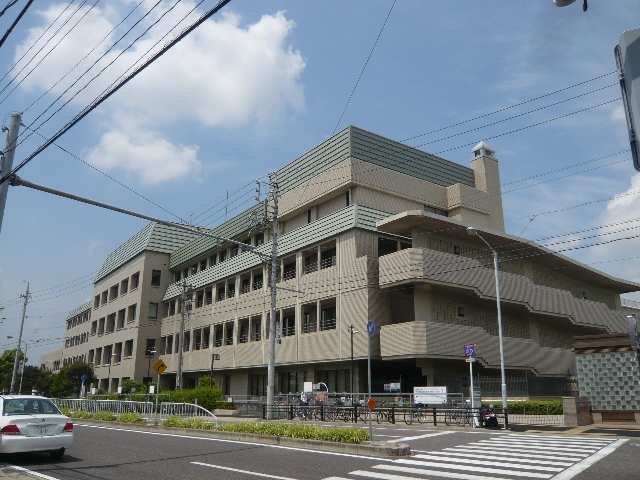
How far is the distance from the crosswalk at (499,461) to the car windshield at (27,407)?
6.92 meters

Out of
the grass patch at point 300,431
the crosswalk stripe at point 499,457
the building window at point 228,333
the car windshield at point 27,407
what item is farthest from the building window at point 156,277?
the crosswalk stripe at point 499,457

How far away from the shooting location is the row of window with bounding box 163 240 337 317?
3869 cm

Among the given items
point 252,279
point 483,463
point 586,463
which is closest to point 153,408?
point 252,279

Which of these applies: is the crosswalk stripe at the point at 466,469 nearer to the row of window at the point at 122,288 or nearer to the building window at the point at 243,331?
the building window at the point at 243,331

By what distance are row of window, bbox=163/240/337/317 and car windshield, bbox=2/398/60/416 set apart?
26.1 meters

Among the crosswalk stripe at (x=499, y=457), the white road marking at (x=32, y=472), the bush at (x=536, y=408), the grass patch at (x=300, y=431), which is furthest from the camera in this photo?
the bush at (x=536, y=408)

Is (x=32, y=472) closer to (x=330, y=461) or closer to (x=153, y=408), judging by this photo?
(x=330, y=461)

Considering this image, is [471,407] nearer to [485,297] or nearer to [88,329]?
[485,297]

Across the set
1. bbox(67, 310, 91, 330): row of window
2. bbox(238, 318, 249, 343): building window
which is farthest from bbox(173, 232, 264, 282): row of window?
bbox(67, 310, 91, 330): row of window

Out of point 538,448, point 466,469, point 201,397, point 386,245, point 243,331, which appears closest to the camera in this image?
point 466,469

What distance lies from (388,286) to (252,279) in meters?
15.7

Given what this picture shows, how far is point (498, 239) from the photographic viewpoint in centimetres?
3800

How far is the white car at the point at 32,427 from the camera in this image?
1129 centimetres

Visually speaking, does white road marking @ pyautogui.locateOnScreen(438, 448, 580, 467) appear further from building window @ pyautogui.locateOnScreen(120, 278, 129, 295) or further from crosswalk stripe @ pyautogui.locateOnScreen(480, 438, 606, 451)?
building window @ pyautogui.locateOnScreen(120, 278, 129, 295)
